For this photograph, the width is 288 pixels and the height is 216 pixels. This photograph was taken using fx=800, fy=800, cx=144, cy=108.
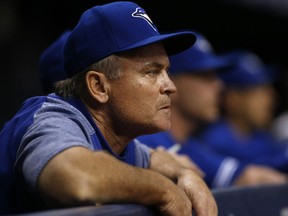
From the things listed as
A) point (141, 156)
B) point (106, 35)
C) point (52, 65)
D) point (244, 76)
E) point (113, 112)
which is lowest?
point (244, 76)

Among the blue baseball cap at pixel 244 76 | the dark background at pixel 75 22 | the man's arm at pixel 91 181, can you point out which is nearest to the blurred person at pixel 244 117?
the blue baseball cap at pixel 244 76

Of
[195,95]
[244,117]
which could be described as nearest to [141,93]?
[195,95]

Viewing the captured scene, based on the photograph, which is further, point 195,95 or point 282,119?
point 282,119

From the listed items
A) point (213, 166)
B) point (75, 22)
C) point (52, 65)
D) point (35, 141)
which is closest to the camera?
point (35, 141)

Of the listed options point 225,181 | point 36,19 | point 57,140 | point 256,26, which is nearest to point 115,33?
point 57,140

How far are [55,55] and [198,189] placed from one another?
1149mm

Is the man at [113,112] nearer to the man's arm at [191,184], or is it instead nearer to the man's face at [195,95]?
the man's arm at [191,184]

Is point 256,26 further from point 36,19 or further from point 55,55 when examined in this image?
point 55,55

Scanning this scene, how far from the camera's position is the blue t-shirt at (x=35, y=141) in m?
2.34

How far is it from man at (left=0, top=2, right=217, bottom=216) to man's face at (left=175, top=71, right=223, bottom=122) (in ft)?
6.79

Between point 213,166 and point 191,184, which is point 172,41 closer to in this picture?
point 191,184

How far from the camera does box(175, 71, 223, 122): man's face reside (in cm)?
510

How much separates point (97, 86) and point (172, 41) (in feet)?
1.13

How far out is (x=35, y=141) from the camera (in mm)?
2385
